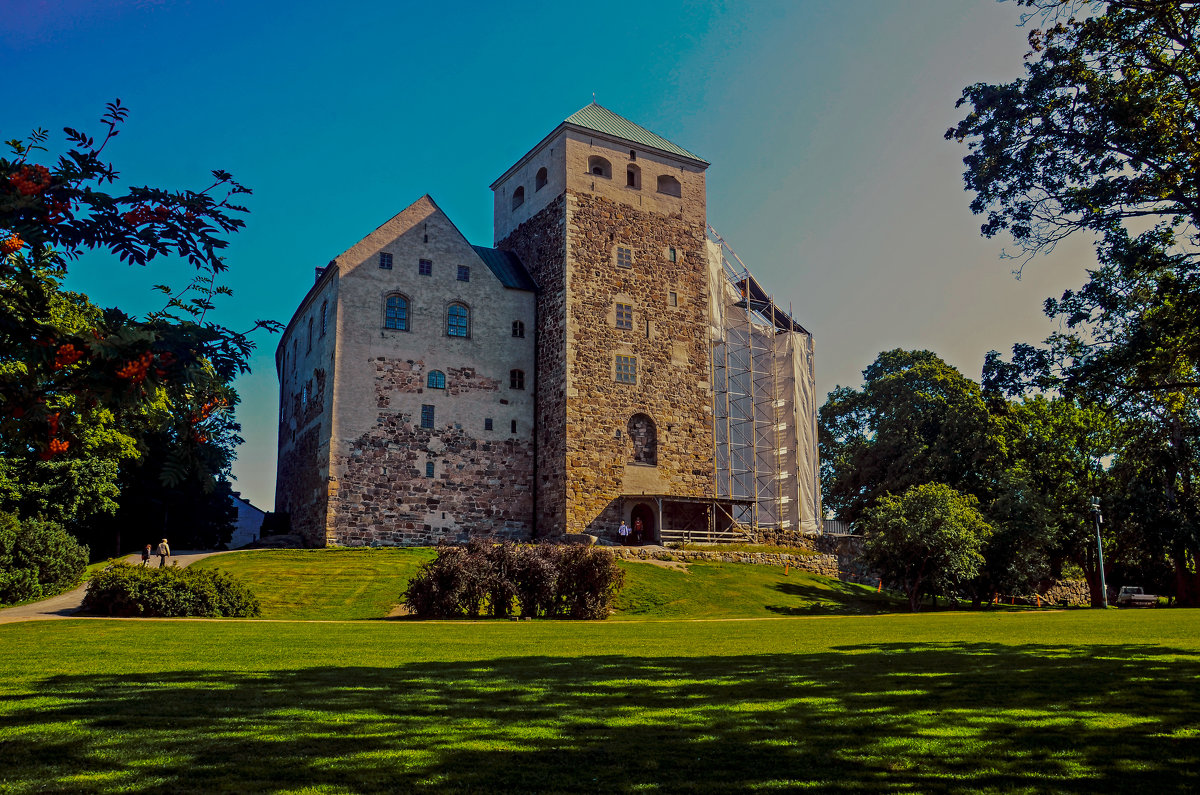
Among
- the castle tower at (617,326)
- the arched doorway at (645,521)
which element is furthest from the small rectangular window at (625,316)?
the arched doorway at (645,521)

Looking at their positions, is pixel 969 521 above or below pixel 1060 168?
below

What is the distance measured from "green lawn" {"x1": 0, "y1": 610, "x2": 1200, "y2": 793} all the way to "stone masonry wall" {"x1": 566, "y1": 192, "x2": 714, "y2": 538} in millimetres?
27956

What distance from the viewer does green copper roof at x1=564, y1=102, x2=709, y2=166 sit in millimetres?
45531

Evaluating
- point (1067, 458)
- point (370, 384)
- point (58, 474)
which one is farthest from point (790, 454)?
point (58, 474)

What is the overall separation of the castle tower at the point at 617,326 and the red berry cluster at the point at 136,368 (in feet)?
115

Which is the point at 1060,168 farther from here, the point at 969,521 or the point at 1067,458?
the point at 1067,458

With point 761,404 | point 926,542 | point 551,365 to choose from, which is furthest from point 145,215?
point 761,404

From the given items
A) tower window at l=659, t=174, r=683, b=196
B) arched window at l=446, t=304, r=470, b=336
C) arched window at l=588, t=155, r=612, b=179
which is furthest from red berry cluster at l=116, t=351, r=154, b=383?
tower window at l=659, t=174, r=683, b=196

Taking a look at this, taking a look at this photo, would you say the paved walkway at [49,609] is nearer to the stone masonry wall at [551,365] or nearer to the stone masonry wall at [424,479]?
the stone masonry wall at [424,479]

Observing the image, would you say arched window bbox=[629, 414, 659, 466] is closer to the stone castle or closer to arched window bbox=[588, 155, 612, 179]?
the stone castle

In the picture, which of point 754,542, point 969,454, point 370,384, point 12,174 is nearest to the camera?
point 12,174

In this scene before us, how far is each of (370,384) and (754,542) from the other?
19786 millimetres

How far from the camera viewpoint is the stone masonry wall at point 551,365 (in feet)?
136

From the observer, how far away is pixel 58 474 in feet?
109
